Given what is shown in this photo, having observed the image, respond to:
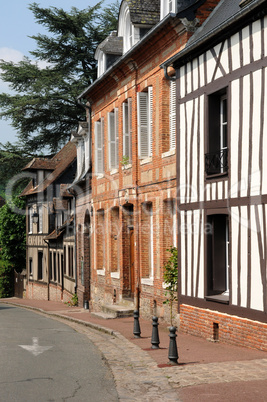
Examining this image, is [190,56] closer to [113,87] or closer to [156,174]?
[156,174]

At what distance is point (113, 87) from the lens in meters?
21.9

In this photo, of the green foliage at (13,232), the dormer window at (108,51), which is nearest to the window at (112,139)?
the dormer window at (108,51)

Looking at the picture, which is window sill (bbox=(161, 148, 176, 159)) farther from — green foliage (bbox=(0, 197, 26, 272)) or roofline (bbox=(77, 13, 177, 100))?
green foliage (bbox=(0, 197, 26, 272))

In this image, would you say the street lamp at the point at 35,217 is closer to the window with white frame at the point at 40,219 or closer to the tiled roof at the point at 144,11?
the window with white frame at the point at 40,219

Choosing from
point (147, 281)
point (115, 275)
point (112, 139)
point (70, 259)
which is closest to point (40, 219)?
point (70, 259)

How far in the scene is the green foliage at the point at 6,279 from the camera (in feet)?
144

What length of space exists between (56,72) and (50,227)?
926cm

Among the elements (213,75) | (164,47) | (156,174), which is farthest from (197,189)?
(164,47)

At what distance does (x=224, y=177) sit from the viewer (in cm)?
1266

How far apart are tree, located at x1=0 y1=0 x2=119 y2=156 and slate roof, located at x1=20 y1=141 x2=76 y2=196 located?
1.76 meters

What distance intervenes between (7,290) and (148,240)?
28.1 metres

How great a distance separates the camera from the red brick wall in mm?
11023

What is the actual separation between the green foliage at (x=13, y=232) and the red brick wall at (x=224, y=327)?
29354 millimetres

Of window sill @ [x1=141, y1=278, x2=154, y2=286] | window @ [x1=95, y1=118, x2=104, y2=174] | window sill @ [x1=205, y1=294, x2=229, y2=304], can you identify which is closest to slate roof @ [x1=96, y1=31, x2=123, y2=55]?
window @ [x1=95, y1=118, x2=104, y2=174]
